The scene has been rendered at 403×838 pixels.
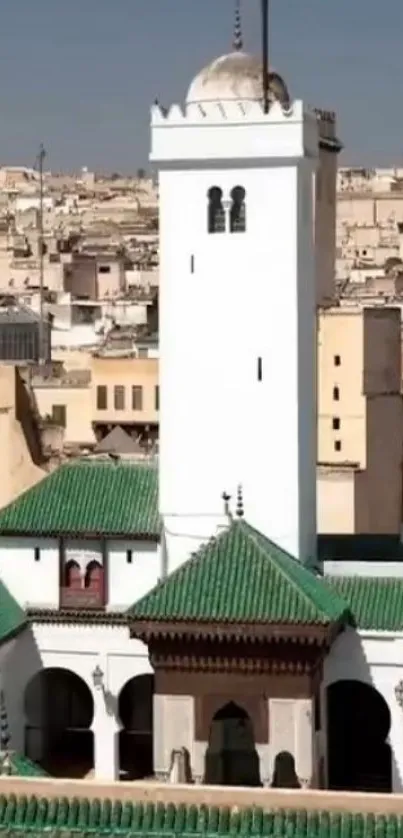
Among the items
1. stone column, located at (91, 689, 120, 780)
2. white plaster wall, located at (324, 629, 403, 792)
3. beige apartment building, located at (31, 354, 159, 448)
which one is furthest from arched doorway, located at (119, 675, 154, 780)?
beige apartment building, located at (31, 354, 159, 448)

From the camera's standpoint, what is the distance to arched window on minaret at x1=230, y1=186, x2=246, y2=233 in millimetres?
18156

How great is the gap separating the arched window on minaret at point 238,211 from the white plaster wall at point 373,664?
383cm

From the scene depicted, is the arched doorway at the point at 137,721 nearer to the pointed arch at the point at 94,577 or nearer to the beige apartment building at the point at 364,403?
the pointed arch at the point at 94,577

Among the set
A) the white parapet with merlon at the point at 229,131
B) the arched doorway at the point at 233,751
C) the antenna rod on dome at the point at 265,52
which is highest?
the antenna rod on dome at the point at 265,52

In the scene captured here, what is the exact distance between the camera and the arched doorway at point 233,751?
18000 millimetres

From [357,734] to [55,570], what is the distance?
322 cm

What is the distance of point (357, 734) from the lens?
60.5 ft

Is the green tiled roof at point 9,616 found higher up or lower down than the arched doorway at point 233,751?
higher up

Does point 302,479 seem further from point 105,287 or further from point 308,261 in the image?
point 105,287

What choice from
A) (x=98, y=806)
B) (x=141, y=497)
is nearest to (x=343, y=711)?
(x=141, y=497)

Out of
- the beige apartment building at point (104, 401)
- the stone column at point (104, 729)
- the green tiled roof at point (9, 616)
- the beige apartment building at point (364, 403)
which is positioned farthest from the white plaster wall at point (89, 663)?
the beige apartment building at point (104, 401)

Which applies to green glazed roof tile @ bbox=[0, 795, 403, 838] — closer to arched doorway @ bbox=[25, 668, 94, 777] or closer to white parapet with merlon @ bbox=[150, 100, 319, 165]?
arched doorway @ bbox=[25, 668, 94, 777]

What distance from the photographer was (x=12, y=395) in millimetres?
25547

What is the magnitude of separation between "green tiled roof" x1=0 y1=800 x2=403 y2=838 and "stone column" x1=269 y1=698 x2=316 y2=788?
5.41 metres
